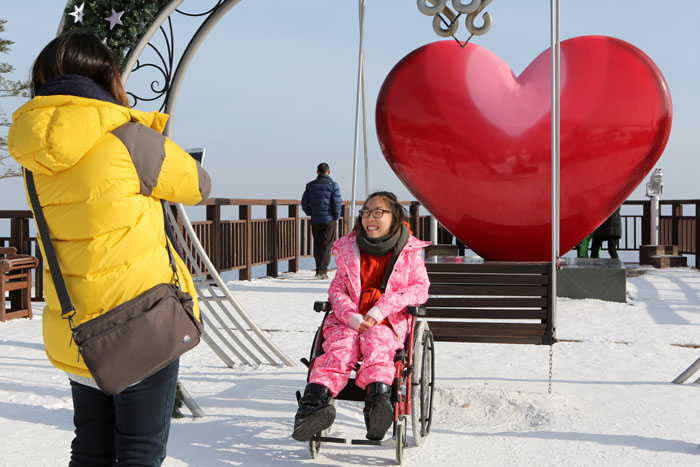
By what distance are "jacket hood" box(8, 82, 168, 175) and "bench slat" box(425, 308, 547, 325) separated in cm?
269

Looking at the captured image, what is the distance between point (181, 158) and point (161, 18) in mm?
2873

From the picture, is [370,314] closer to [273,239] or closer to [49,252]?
[49,252]

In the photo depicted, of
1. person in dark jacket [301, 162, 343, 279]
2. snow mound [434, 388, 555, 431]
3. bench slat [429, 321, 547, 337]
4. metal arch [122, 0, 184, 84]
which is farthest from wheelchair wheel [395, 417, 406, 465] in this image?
person in dark jacket [301, 162, 343, 279]

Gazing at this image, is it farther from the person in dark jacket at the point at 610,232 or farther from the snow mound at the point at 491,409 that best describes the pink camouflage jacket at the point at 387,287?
the person in dark jacket at the point at 610,232

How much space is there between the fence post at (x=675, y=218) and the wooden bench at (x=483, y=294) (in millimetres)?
13045

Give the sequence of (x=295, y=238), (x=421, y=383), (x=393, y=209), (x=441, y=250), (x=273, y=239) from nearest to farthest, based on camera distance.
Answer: (x=421, y=383), (x=393, y=209), (x=441, y=250), (x=273, y=239), (x=295, y=238)

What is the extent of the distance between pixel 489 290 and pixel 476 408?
67 centimetres

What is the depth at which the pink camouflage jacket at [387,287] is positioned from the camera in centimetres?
354

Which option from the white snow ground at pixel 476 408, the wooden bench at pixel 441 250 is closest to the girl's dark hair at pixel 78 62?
the white snow ground at pixel 476 408

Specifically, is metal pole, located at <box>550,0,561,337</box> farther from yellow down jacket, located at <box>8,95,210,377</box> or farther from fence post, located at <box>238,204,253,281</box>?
fence post, located at <box>238,204,253,281</box>

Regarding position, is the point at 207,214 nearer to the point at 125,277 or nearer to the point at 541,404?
the point at 541,404

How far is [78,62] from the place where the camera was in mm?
2074

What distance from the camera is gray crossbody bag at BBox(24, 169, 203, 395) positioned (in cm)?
199

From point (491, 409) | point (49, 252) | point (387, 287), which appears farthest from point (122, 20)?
point (491, 409)
